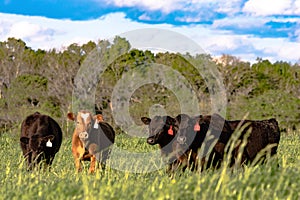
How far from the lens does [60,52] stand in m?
43.1

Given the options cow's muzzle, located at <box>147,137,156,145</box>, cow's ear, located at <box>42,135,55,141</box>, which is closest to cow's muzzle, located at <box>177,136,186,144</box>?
cow's muzzle, located at <box>147,137,156,145</box>

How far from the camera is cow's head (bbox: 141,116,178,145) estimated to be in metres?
12.0

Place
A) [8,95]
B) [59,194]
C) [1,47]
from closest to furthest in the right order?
[59,194], [8,95], [1,47]

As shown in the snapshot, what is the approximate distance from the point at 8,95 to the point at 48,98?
278 cm

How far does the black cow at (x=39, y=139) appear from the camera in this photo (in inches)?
522

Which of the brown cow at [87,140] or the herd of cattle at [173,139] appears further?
the brown cow at [87,140]

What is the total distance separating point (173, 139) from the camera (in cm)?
1215

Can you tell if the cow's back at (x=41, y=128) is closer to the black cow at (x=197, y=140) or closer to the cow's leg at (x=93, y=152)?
the cow's leg at (x=93, y=152)

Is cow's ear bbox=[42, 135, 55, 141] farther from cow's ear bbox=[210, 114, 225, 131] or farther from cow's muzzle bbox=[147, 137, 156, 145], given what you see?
cow's ear bbox=[210, 114, 225, 131]

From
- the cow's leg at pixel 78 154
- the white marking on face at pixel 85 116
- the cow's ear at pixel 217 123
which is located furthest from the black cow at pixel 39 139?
the cow's ear at pixel 217 123

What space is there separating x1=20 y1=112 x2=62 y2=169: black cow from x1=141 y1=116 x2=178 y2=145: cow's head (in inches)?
92.0

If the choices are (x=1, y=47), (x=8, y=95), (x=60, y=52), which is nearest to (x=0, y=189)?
(x=8, y=95)

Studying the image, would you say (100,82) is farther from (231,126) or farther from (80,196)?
(80,196)

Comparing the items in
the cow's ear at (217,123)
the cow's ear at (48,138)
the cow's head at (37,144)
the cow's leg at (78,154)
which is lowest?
the cow's leg at (78,154)
